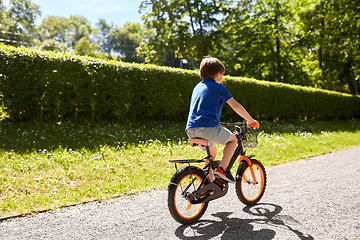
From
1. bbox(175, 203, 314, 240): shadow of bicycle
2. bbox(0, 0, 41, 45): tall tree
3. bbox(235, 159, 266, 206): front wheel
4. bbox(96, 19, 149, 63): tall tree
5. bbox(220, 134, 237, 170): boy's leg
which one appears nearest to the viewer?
bbox(175, 203, 314, 240): shadow of bicycle

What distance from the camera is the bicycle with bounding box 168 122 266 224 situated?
328cm

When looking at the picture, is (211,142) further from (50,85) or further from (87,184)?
(50,85)

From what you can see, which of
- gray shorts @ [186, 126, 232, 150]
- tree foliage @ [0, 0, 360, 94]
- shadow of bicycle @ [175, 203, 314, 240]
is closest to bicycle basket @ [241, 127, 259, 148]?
gray shorts @ [186, 126, 232, 150]

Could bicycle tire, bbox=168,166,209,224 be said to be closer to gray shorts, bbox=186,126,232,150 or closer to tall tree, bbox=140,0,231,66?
gray shorts, bbox=186,126,232,150

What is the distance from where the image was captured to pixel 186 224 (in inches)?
135

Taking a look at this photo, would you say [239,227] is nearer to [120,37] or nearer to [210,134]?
[210,134]

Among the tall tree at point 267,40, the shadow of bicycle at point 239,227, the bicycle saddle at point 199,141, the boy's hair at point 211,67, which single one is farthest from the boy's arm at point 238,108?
the tall tree at point 267,40

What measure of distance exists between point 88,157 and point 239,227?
415 centimetres

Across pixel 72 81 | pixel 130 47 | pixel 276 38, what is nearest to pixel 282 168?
pixel 72 81

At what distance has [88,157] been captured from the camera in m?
6.34

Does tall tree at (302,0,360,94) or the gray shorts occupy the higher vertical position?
tall tree at (302,0,360,94)

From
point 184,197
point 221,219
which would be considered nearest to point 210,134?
point 184,197

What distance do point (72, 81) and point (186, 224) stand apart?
21.5 feet

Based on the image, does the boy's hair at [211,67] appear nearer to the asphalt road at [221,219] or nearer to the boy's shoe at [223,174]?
the boy's shoe at [223,174]
